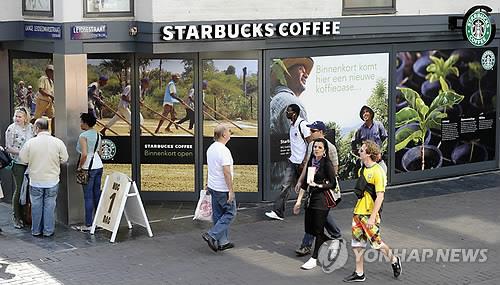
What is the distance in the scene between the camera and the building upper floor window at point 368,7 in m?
14.1

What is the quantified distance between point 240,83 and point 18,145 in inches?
136

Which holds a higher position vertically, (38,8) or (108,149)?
(38,8)

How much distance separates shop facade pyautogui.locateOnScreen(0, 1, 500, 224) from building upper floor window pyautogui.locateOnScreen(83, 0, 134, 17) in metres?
0.04

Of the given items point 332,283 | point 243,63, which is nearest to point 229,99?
point 243,63

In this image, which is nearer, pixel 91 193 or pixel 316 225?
pixel 316 225

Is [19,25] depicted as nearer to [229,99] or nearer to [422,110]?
[229,99]

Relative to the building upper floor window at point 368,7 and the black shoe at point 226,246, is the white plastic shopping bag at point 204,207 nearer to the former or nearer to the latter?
the black shoe at point 226,246

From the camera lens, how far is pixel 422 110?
1541cm

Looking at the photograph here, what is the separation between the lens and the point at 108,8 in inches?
495

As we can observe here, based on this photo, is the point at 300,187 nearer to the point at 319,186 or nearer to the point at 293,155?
the point at 319,186

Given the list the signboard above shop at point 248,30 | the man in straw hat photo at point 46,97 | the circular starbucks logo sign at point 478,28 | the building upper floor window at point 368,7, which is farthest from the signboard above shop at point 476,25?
the man in straw hat photo at point 46,97

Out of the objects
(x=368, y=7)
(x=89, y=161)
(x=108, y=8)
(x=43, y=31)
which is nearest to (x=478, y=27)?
(x=368, y=7)

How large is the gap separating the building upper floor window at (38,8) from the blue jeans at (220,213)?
3.58 m

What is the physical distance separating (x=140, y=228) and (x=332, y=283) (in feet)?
11.1
